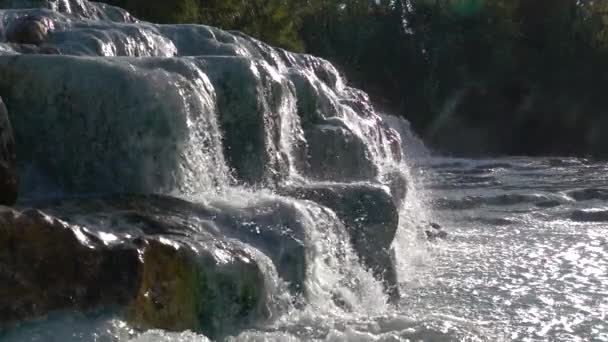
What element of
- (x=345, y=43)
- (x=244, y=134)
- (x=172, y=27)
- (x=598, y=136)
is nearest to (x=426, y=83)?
(x=345, y=43)

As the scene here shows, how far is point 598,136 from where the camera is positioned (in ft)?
94.9

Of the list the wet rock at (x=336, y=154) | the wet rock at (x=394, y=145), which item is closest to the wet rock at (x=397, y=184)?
the wet rock at (x=336, y=154)

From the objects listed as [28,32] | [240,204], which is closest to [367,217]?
[240,204]

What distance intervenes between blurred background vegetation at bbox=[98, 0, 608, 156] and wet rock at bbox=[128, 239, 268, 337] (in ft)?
77.7

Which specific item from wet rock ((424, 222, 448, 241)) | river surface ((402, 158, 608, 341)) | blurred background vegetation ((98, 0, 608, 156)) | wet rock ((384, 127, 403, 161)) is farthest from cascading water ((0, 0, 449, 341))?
blurred background vegetation ((98, 0, 608, 156))

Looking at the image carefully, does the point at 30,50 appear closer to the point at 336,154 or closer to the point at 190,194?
the point at 190,194

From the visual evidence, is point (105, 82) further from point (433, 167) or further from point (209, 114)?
point (433, 167)

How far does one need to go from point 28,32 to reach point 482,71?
910 inches

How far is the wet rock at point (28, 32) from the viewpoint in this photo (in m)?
7.76

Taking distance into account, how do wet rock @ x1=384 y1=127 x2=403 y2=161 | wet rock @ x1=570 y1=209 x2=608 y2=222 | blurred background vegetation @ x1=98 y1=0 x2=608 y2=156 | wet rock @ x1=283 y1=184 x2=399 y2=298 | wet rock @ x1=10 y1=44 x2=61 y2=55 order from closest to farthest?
wet rock @ x1=10 y1=44 x2=61 y2=55
wet rock @ x1=283 y1=184 x2=399 y2=298
wet rock @ x1=570 y1=209 x2=608 y2=222
wet rock @ x1=384 y1=127 x2=403 y2=161
blurred background vegetation @ x1=98 y1=0 x2=608 y2=156

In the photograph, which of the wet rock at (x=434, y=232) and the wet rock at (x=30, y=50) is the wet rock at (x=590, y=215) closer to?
the wet rock at (x=434, y=232)

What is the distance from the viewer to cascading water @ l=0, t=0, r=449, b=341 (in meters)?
4.66

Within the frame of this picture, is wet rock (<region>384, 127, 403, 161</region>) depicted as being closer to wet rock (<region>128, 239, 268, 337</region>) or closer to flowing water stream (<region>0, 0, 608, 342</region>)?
flowing water stream (<region>0, 0, 608, 342</region>)

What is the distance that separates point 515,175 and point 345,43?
12075 millimetres
